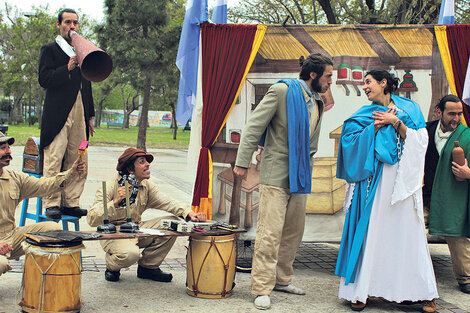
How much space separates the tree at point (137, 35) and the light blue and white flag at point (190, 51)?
14.2m

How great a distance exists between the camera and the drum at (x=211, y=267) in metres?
4.35

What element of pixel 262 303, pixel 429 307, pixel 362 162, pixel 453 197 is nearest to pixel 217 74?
pixel 362 162

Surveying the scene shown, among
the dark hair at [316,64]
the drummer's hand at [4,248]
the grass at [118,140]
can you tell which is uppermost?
the dark hair at [316,64]

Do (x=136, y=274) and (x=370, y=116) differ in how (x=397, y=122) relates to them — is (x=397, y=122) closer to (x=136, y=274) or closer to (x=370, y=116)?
(x=370, y=116)

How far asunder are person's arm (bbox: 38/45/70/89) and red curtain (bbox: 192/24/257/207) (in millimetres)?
1350

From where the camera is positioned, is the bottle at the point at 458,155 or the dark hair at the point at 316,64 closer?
the dark hair at the point at 316,64

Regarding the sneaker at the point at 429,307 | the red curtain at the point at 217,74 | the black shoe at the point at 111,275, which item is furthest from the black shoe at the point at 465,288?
the black shoe at the point at 111,275

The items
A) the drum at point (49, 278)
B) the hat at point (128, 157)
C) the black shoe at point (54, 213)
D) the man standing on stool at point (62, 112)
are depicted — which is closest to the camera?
the drum at point (49, 278)

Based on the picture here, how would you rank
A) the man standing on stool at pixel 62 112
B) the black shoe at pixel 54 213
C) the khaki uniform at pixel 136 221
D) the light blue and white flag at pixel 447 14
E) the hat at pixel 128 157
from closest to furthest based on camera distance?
the khaki uniform at pixel 136 221
the hat at pixel 128 157
the black shoe at pixel 54 213
the man standing on stool at pixel 62 112
the light blue and white flag at pixel 447 14

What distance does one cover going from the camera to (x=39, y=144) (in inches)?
210

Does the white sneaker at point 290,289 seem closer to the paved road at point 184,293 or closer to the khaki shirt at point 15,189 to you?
the paved road at point 184,293

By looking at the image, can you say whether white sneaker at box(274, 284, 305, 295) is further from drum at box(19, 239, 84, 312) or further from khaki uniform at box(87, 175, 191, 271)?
drum at box(19, 239, 84, 312)

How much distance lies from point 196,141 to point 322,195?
144 centimetres

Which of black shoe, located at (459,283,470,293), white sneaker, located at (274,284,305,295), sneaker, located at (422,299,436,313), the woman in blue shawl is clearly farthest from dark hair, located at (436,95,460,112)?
white sneaker, located at (274,284,305,295)
